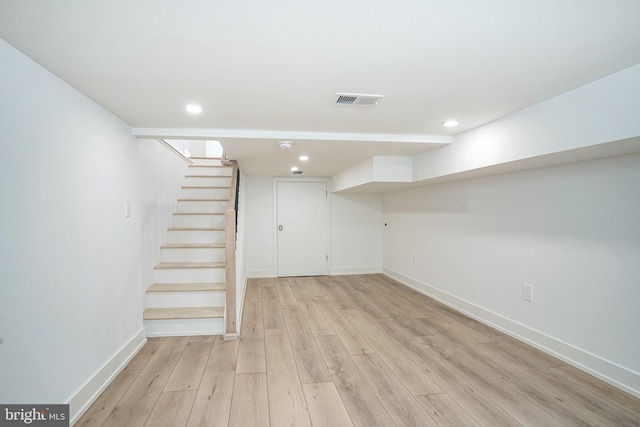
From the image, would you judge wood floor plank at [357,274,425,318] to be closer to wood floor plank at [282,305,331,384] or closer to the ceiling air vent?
wood floor plank at [282,305,331,384]

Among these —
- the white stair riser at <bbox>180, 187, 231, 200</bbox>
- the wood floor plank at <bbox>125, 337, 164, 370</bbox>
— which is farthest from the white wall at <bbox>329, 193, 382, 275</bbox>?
the wood floor plank at <bbox>125, 337, 164, 370</bbox>

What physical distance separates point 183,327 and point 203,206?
1841 mm

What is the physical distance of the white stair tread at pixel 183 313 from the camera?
9.42ft

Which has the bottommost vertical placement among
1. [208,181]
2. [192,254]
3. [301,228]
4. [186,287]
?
[186,287]

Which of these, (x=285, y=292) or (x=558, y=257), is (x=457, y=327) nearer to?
(x=558, y=257)

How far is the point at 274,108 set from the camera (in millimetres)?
2111

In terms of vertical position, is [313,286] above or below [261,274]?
below

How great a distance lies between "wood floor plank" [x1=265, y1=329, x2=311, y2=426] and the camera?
176 cm

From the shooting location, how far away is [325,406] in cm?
187

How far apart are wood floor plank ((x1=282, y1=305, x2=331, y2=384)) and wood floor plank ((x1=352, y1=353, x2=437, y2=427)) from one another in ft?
1.03

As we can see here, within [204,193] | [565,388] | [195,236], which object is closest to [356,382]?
[565,388]

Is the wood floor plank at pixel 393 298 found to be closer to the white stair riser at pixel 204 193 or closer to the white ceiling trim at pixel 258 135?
the white ceiling trim at pixel 258 135

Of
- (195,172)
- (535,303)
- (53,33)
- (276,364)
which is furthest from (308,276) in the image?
(53,33)

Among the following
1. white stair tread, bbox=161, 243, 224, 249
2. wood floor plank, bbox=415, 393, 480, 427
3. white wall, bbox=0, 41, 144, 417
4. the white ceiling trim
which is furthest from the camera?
white stair tread, bbox=161, 243, 224, 249
